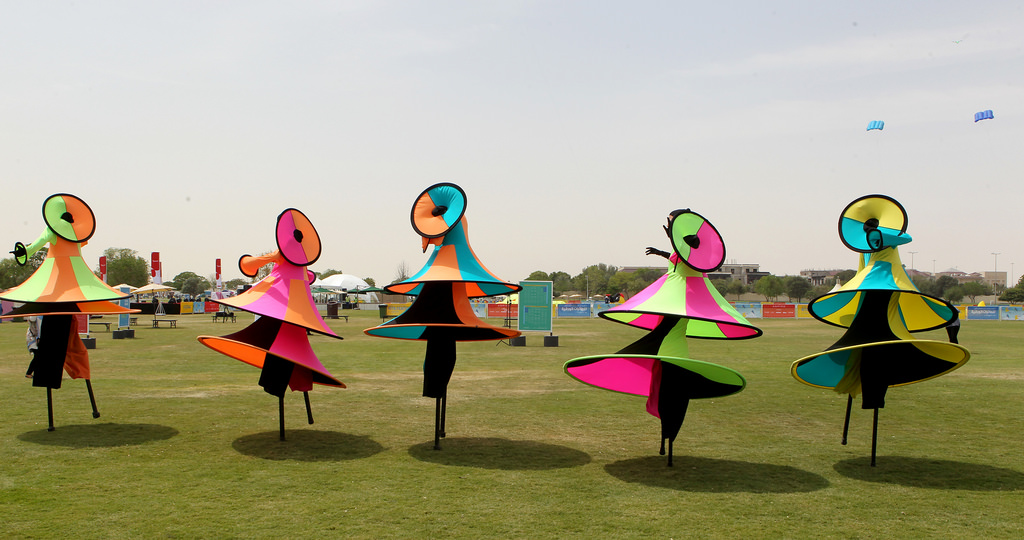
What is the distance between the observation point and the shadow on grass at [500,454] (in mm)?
8031

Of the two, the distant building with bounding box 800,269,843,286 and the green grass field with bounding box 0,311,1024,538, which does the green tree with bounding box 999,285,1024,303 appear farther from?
the green grass field with bounding box 0,311,1024,538

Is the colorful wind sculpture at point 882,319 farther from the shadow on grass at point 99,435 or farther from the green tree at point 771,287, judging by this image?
the green tree at point 771,287

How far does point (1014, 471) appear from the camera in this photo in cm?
783

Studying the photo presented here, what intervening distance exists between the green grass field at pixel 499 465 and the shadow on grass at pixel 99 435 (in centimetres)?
5

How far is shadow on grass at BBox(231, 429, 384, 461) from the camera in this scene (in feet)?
27.1

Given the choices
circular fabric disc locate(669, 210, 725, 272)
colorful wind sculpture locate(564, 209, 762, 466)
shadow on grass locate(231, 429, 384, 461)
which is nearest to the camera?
colorful wind sculpture locate(564, 209, 762, 466)

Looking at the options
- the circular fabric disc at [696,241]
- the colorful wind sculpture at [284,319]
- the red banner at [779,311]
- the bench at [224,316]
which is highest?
the circular fabric disc at [696,241]

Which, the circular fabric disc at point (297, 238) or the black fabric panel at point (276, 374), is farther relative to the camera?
the circular fabric disc at point (297, 238)

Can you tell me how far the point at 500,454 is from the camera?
8500 millimetres

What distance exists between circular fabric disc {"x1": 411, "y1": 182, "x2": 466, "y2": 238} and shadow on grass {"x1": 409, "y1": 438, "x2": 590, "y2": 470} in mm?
2525

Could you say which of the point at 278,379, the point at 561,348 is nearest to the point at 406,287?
the point at 278,379

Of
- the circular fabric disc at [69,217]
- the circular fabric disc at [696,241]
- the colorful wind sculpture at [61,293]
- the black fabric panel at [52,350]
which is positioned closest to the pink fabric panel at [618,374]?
the circular fabric disc at [696,241]

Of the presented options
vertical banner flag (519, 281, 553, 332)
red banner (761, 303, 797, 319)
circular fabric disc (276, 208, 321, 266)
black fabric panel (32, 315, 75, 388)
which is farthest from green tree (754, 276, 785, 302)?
black fabric panel (32, 315, 75, 388)

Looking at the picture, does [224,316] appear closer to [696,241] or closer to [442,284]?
[442,284]
